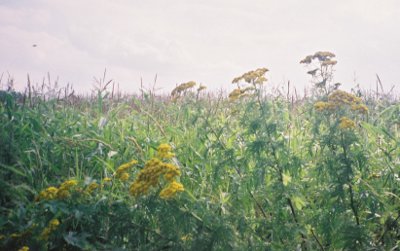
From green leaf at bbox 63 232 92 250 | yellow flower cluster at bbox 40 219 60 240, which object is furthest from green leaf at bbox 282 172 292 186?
yellow flower cluster at bbox 40 219 60 240

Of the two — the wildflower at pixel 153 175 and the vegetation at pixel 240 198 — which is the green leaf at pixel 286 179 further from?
the wildflower at pixel 153 175

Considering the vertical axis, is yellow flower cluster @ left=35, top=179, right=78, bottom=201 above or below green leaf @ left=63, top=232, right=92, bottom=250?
above

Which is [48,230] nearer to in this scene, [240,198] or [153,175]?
[153,175]

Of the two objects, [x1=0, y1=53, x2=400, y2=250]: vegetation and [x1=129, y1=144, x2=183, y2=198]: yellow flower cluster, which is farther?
[x1=0, y1=53, x2=400, y2=250]: vegetation

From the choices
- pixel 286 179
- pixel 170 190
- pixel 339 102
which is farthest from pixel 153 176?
pixel 339 102

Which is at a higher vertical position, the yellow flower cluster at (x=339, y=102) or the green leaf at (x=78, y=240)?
the yellow flower cluster at (x=339, y=102)

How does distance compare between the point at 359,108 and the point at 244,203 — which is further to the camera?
the point at 244,203

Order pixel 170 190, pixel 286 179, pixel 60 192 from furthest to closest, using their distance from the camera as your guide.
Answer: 1. pixel 286 179
2. pixel 60 192
3. pixel 170 190

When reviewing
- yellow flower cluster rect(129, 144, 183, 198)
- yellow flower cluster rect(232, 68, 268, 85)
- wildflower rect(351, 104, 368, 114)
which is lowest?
yellow flower cluster rect(129, 144, 183, 198)

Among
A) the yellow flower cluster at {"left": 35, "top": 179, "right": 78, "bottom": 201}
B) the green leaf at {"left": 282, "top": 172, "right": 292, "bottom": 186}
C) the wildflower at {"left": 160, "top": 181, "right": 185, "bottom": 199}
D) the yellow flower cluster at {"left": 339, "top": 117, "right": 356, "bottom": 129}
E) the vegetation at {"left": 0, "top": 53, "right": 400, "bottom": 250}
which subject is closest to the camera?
the wildflower at {"left": 160, "top": 181, "right": 185, "bottom": 199}

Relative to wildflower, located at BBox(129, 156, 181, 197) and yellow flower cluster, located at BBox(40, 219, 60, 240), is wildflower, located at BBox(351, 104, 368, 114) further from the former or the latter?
yellow flower cluster, located at BBox(40, 219, 60, 240)

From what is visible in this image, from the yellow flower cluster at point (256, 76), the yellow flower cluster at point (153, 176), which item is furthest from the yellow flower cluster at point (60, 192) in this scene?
the yellow flower cluster at point (256, 76)

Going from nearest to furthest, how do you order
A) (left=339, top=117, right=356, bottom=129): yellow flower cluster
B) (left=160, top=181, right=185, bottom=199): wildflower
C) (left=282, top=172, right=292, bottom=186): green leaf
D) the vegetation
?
(left=160, top=181, right=185, bottom=199): wildflower → the vegetation → (left=339, top=117, right=356, bottom=129): yellow flower cluster → (left=282, top=172, right=292, bottom=186): green leaf

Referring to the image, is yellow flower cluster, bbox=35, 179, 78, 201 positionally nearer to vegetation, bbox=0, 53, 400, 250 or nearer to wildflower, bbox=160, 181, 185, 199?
vegetation, bbox=0, 53, 400, 250
